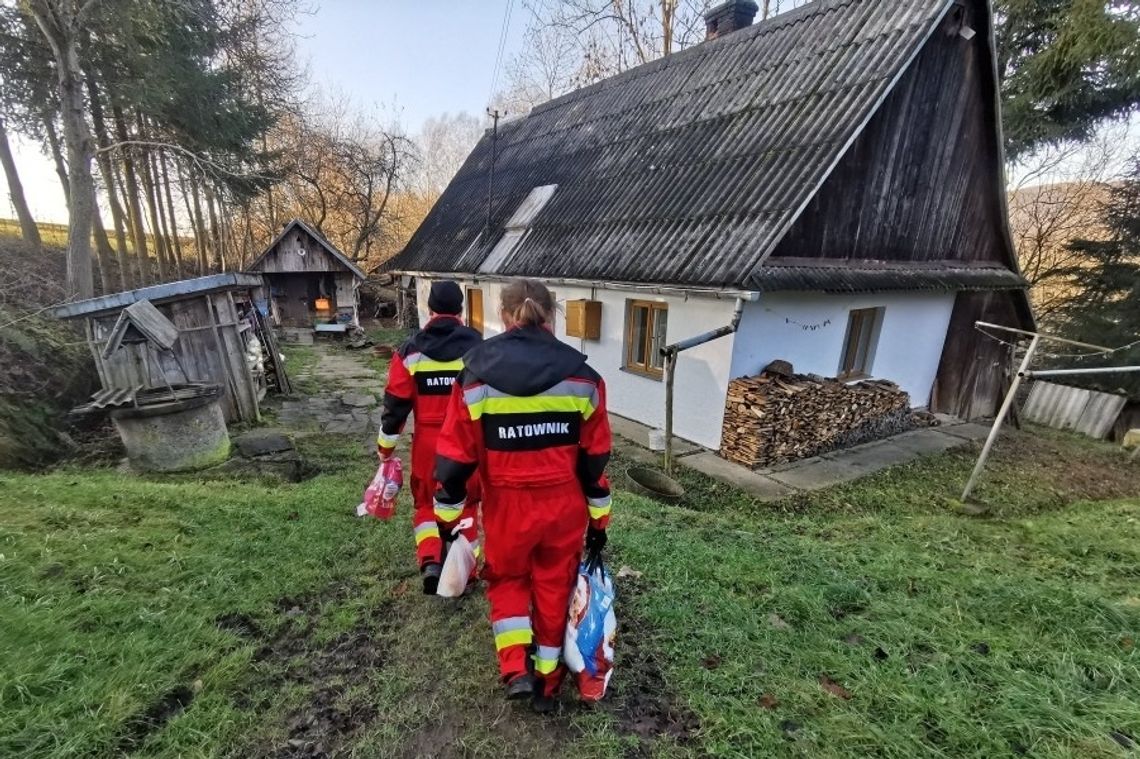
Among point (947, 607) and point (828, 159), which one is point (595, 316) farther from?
point (947, 607)

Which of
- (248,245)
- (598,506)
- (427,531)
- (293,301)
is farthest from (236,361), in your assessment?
(248,245)

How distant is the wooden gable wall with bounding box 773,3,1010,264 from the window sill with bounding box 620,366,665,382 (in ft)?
8.78

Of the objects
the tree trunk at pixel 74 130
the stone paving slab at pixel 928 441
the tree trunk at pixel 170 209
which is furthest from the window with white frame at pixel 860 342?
the tree trunk at pixel 170 209

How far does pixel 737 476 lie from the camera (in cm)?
684

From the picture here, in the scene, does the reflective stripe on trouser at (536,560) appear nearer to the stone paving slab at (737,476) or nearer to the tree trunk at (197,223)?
the stone paving slab at (737,476)

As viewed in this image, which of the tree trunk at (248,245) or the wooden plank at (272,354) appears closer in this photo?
the wooden plank at (272,354)

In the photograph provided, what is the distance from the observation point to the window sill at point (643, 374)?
27.6ft

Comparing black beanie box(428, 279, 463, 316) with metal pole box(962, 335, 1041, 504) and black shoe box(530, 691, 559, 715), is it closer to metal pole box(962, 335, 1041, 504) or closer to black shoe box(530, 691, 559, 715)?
black shoe box(530, 691, 559, 715)

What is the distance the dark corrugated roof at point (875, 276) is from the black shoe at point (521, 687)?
560 cm

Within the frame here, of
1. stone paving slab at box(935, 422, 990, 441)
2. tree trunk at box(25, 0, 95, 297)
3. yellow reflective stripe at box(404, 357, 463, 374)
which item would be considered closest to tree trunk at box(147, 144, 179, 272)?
tree trunk at box(25, 0, 95, 297)

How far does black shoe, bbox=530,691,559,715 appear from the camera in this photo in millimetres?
2389

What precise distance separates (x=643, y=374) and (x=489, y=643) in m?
6.28

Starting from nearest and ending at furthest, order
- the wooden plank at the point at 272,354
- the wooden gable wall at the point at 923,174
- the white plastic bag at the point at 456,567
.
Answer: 1. the white plastic bag at the point at 456,567
2. the wooden gable wall at the point at 923,174
3. the wooden plank at the point at 272,354

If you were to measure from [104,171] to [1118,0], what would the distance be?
22867 mm
